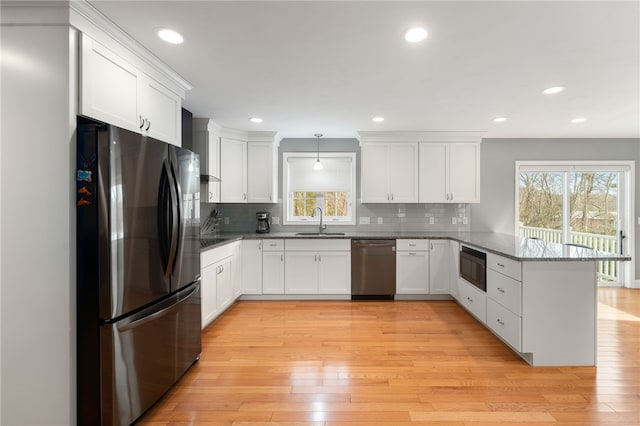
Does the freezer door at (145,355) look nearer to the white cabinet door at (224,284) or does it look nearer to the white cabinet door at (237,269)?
the white cabinet door at (224,284)

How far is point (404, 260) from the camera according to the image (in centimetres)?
417

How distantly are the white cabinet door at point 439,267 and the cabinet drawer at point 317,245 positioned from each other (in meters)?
1.16

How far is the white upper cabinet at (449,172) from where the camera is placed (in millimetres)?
4422

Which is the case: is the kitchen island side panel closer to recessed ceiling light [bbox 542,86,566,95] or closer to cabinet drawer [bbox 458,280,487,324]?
cabinet drawer [bbox 458,280,487,324]

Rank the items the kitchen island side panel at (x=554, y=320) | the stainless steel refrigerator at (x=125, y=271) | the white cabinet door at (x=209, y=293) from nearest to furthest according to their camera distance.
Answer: the stainless steel refrigerator at (x=125, y=271) < the kitchen island side panel at (x=554, y=320) < the white cabinet door at (x=209, y=293)

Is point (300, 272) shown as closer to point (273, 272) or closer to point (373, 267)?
point (273, 272)

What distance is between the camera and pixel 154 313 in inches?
74.1

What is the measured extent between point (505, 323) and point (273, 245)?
2759 mm

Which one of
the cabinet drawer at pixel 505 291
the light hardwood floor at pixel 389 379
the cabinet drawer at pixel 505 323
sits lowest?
the light hardwood floor at pixel 389 379

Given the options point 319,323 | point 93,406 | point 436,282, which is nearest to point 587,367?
point 436,282

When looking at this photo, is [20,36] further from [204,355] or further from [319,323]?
[319,323]

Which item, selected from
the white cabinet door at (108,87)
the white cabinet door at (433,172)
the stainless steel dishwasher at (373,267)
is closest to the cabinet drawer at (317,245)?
the stainless steel dishwasher at (373,267)

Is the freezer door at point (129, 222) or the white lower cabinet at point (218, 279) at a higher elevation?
the freezer door at point (129, 222)

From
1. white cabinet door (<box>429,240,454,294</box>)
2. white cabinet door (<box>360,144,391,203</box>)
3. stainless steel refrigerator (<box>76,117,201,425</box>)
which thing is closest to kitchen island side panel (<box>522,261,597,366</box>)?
white cabinet door (<box>429,240,454,294</box>)
